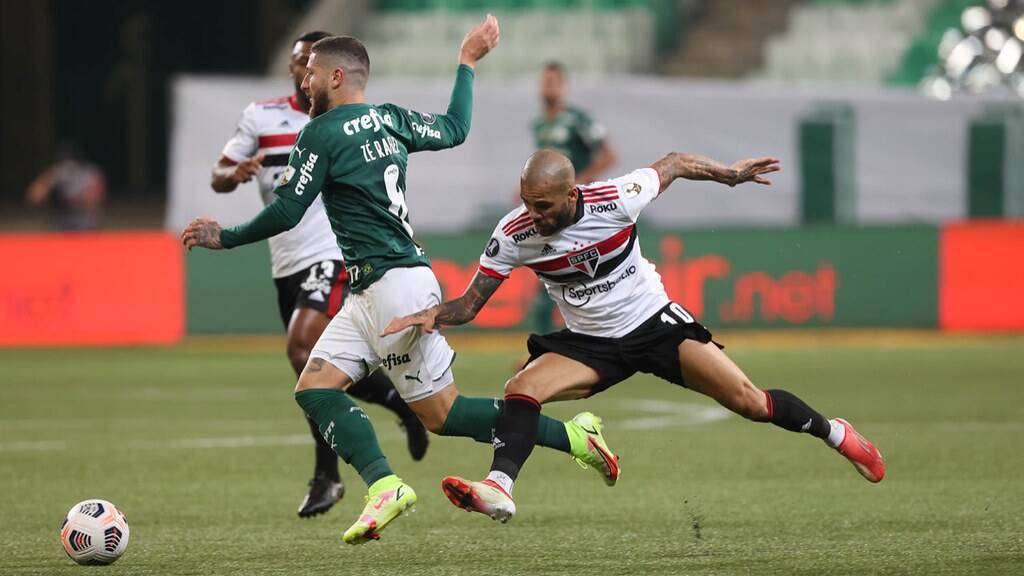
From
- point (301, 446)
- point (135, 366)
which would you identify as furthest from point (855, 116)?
point (301, 446)

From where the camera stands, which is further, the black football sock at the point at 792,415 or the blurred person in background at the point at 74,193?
the blurred person in background at the point at 74,193

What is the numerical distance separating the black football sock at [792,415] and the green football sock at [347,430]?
1766mm

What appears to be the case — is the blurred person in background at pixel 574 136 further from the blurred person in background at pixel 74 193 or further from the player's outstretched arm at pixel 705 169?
the blurred person in background at pixel 74 193

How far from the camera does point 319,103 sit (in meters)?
7.01

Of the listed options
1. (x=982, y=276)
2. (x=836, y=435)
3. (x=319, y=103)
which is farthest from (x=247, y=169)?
(x=982, y=276)

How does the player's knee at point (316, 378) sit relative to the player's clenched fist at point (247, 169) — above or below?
below

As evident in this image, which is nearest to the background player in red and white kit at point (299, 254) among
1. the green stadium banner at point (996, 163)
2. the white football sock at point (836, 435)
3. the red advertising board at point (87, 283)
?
the white football sock at point (836, 435)

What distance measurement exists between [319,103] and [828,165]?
44.5ft

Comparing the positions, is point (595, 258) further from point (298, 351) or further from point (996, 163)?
point (996, 163)

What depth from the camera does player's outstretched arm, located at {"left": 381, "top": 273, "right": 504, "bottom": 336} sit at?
22.4ft

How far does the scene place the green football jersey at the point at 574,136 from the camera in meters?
14.5

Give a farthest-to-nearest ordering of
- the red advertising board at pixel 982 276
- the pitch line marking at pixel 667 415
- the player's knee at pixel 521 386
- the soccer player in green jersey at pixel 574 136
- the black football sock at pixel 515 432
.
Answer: the red advertising board at pixel 982 276
the soccer player in green jersey at pixel 574 136
the pitch line marking at pixel 667 415
the player's knee at pixel 521 386
the black football sock at pixel 515 432

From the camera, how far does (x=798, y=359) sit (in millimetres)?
16375

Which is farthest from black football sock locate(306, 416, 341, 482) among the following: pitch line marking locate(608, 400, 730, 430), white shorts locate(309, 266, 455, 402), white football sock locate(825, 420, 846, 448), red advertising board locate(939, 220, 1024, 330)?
red advertising board locate(939, 220, 1024, 330)
